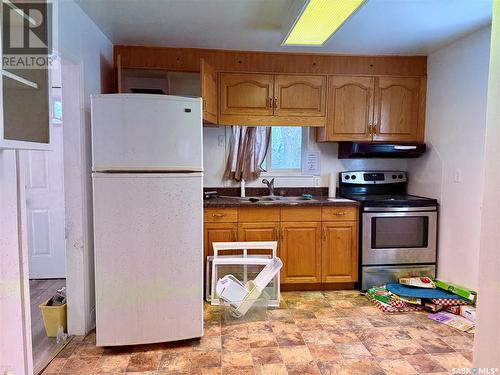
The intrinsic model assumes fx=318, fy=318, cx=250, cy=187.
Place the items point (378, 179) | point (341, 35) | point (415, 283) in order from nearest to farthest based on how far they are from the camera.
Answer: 1. point (341, 35)
2. point (415, 283)
3. point (378, 179)

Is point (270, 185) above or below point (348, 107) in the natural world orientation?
below

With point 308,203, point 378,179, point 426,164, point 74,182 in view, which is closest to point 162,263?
point 74,182

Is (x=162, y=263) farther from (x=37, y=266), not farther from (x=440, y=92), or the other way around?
(x=440, y=92)

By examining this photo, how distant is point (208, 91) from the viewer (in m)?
2.78

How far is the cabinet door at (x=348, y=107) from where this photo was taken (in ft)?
10.6

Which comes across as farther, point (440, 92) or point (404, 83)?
point (404, 83)

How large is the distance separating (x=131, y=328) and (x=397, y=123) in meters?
3.05

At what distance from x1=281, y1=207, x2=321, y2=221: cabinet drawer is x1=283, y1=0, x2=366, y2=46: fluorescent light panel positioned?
1.45 meters

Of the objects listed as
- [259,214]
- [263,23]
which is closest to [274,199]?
[259,214]

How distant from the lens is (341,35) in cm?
268

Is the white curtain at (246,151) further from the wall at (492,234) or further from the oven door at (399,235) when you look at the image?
the wall at (492,234)

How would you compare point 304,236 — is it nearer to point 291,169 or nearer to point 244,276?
point 244,276

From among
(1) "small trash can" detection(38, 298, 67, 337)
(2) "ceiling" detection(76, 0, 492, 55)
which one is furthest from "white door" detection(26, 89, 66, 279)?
(2) "ceiling" detection(76, 0, 492, 55)

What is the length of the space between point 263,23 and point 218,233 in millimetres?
1829
